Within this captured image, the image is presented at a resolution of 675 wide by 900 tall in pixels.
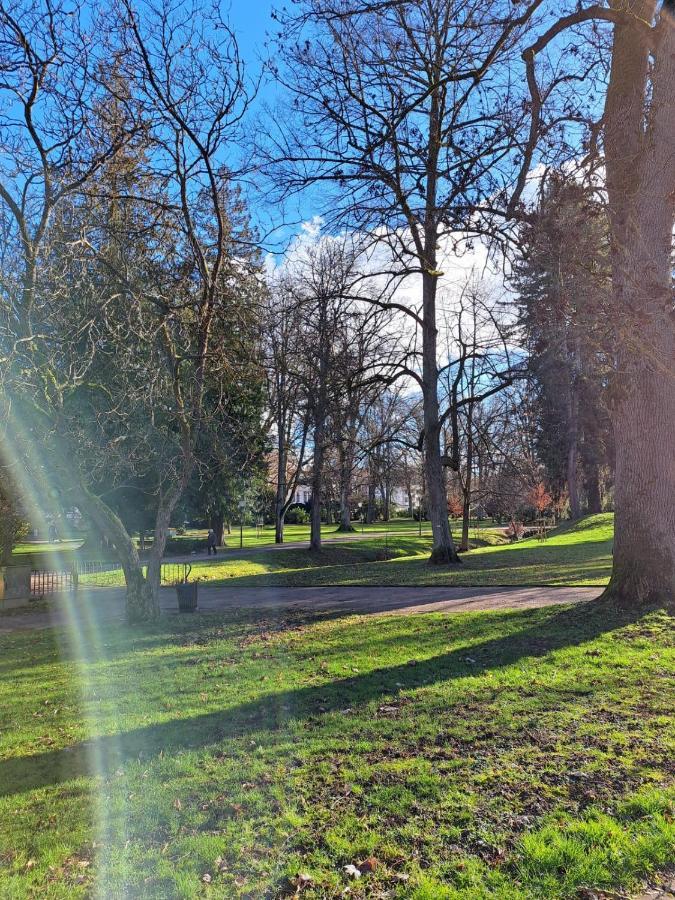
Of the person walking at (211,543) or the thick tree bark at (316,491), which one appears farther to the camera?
the person walking at (211,543)

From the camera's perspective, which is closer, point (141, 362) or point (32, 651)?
point (32, 651)

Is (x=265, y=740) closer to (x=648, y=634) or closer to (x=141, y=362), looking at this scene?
(x=648, y=634)

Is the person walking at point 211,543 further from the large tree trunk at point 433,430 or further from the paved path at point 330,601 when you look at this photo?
the paved path at point 330,601

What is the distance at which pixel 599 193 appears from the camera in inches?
283

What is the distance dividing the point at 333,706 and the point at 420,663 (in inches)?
69.0

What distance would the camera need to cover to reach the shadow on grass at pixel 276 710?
4804 millimetres

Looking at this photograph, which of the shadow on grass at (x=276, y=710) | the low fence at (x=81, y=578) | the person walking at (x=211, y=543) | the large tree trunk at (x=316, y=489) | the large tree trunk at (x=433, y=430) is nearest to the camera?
the shadow on grass at (x=276, y=710)

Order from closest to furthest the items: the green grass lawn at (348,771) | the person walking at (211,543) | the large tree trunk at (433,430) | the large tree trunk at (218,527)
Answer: the green grass lawn at (348,771) < the large tree trunk at (433,430) < the person walking at (211,543) < the large tree trunk at (218,527)

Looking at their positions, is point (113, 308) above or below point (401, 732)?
above

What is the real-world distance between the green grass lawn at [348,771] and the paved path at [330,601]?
325 cm

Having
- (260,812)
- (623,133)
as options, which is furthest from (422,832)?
(623,133)

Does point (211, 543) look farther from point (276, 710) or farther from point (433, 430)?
point (276, 710)

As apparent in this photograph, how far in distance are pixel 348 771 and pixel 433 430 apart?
16.2 metres

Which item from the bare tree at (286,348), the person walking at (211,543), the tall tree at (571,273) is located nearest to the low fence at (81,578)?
the bare tree at (286,348)
